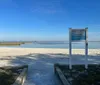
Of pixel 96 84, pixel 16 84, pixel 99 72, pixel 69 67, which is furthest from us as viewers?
pixel 69 67

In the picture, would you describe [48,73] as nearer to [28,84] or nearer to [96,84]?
[28,84]

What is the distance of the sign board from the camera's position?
11.2 meters

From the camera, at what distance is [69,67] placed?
11086 millimetres

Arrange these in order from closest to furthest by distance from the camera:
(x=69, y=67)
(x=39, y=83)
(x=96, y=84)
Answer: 1. (x=96, y=84)
2. (x=39, y=83)
3. (x=69, y=67)

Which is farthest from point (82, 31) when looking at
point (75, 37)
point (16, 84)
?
point (16, 84)

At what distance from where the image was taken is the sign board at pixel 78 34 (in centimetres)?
1120

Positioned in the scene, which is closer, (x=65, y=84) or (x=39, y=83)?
(x=65, y=84)

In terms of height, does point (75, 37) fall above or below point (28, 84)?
above

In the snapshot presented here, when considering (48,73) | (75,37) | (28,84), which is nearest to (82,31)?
(75,37)

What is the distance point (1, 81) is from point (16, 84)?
5.12 feet

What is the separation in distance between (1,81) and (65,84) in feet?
8.95

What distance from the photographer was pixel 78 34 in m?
11.2

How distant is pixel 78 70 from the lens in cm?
1061

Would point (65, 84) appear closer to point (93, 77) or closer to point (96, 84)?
point (96, 84)
